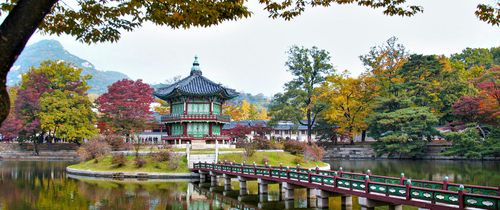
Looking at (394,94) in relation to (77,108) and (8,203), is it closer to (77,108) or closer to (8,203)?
(77,108)

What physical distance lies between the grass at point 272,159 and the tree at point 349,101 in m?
20.8

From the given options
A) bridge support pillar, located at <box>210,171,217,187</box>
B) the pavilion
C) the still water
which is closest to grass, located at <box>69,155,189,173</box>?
the still water

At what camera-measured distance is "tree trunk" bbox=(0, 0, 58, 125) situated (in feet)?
16.5

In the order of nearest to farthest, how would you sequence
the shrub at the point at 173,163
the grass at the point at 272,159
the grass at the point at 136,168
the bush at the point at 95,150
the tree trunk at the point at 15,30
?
1. the tree trunk at the point at 15,30
2. the grass at the point at 136,168
3. the shrub at the point at 173,163
4. the grass at the point at 272,159
5. the bush at the point at 95,150

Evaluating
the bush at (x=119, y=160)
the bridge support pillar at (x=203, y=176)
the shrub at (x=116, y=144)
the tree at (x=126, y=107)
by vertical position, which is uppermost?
the tree at (x=126, y=107)

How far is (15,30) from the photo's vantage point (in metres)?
5.05

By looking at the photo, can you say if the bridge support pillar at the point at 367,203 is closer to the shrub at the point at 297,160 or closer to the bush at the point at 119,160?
the shrub at the point at 297,160

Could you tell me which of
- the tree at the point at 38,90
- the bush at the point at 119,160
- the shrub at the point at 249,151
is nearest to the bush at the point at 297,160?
the shrub at the point at 249,151

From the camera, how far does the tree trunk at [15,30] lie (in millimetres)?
5020

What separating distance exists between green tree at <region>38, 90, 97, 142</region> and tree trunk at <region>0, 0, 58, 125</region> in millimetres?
59261

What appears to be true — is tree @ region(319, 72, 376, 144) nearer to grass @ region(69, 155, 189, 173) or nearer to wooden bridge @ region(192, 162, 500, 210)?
grass @ region(69, 155, 189, 173)

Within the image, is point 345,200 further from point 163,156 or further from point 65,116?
point 65,116

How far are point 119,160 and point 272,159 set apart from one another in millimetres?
14312

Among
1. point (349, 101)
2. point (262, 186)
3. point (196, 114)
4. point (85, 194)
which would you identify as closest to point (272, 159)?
point (196, 114)
